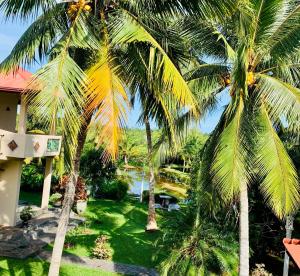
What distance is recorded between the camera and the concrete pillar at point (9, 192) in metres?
17.0

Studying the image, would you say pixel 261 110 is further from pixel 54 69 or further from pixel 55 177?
pixel 55 177

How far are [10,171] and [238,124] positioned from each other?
37.5 ft

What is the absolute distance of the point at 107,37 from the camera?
25.3 feet

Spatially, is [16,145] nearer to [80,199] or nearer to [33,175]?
[80,199]

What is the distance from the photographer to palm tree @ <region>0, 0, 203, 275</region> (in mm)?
6469

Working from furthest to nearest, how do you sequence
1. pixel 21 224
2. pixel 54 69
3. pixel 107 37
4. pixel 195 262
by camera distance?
pixel 21 224 → pixel 195 262 → pixel 107 37 → pixel 54 69

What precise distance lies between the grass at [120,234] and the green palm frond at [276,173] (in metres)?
5.32

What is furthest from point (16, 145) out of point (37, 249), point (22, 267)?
point (22, 267)

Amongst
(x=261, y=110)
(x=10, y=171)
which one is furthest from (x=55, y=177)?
(x=261, y=110)

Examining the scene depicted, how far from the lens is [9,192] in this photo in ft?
56.1

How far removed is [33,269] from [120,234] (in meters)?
6.77

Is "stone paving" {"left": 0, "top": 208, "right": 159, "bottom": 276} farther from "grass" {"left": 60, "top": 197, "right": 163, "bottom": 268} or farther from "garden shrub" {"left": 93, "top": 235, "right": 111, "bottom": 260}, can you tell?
"grass" {"left": 60, "top": 197, "right": 163, "bottom": 268}

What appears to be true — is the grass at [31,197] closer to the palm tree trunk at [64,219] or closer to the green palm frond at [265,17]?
the palm tree trunk at [64,219]

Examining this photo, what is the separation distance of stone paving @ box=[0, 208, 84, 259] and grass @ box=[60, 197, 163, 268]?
0.99m
